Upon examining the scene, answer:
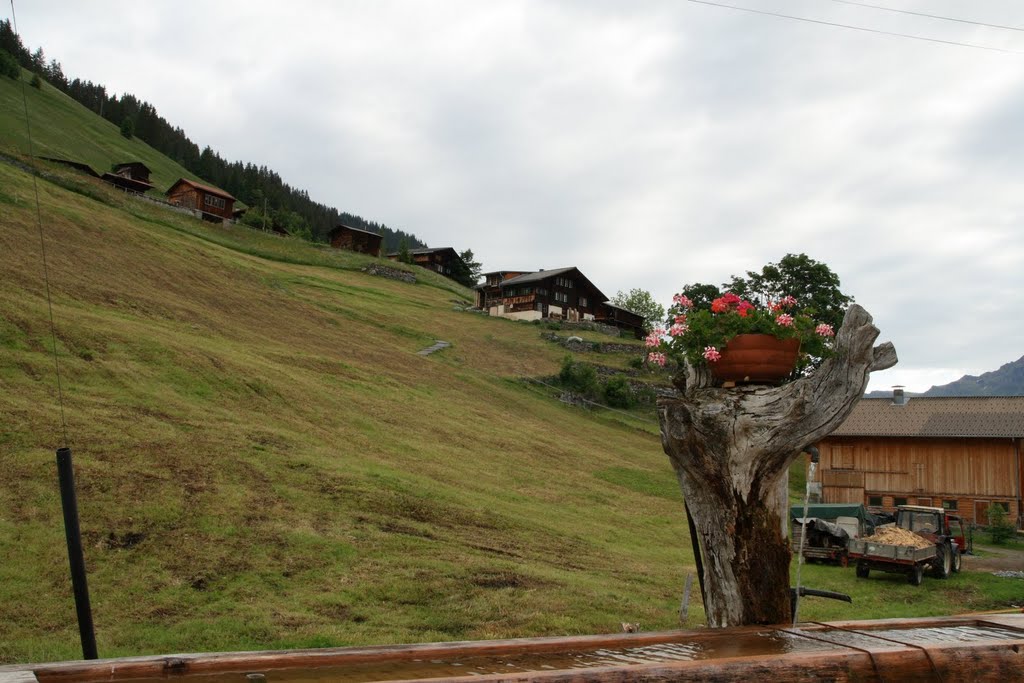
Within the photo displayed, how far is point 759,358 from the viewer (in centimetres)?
769

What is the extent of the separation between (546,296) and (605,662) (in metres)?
90.5

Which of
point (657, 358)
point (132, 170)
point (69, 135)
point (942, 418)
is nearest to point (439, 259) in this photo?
point (132, 170)

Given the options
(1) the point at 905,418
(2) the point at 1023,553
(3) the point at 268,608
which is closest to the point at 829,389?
(3) the point at 268,608

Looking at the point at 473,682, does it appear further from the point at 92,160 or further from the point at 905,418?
the point at 92,160

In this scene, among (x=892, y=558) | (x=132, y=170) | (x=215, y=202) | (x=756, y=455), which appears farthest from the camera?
(x=132, y=170)

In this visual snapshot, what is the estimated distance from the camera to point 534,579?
1722cm

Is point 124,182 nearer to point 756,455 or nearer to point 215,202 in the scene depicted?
point 215,202

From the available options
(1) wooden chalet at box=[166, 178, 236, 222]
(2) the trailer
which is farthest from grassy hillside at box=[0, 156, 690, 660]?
(1) wooden chalet at box=[166, 178, 236, 222]

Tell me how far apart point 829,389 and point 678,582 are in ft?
46.9

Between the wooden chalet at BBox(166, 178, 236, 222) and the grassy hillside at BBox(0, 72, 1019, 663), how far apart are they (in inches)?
1917

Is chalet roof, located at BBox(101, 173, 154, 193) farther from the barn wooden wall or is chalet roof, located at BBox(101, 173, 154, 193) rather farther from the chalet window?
the barn wooden wall

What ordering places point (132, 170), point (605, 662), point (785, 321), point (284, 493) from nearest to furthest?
point (605, 662) → point (785, 321) → point (284, 493) → point (132, 170)

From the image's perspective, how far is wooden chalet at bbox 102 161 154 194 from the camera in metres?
97.8

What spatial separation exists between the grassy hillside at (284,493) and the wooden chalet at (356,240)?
2620 inches
